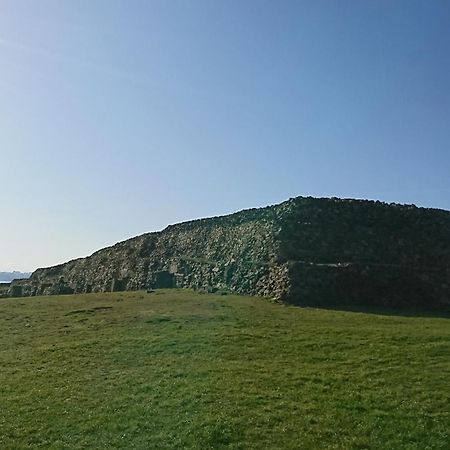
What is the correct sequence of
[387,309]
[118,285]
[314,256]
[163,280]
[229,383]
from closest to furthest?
[229,383]
[387,309]
[314,256]
[163,280]
[118,285]

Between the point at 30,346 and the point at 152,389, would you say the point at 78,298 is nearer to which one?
the point at 30,346

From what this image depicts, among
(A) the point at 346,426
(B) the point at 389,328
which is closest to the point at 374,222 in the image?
(B) the point at 389,328

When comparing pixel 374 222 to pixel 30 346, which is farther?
pixel 374 222

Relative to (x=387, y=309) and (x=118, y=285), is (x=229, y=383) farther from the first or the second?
(x=118, y=285)

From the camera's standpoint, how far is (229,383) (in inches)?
634

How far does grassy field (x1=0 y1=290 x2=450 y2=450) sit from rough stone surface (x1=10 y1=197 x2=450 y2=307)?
17.0 feet

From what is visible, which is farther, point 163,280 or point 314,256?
point 163,280

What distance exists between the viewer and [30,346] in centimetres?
2273

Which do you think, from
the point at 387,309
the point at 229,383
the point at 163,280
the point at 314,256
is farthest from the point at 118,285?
the point at 229,383

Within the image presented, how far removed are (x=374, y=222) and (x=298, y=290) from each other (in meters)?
8.31

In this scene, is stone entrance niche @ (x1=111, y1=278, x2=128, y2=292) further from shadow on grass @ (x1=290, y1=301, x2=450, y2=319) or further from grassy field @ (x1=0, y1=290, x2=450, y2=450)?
grassy field @ (x1=0, y1=290, x2=450, y2=450)

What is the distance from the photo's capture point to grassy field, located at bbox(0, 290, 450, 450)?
13.2 meters

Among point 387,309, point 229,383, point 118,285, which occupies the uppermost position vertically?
point 118,285

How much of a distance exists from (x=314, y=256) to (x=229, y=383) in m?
19.4
